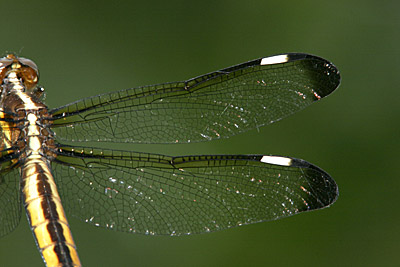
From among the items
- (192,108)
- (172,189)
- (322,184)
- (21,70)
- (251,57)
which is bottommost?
(322,184)

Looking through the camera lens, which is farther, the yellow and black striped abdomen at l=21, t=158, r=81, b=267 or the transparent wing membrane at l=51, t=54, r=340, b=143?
the transparent wing membrane at l=51, t=54, r=340, b=143

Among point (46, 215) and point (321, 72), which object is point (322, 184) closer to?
point (321, 72)

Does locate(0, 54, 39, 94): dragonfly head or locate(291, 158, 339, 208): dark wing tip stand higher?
locate(0, 54, 39, 94): dragonfly head

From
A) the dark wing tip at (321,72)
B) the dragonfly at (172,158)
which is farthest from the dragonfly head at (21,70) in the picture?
the dark wing tip at (321,72)

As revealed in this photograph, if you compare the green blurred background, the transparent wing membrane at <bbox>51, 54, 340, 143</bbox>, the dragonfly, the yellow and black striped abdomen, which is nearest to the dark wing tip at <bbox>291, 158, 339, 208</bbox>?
the dragonfly

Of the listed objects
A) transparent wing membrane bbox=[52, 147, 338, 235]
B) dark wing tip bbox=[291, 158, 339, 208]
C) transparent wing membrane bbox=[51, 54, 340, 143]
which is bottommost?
dark wing tip bbox=[291, 158, 339, 208]

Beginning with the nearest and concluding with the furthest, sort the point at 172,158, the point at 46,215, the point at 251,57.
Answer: the point at 46,215, the point at 172,158, the point at 251,57

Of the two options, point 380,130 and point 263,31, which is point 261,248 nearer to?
point 380,130

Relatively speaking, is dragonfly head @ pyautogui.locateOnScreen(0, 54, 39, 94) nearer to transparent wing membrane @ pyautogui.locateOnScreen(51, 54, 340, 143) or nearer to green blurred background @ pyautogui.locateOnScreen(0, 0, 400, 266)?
transparent wing membrane @ pyautogui.locateOnScreen(51, 54, 340, 143)

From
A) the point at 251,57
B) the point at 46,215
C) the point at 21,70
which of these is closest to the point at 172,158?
the point at 46,215
